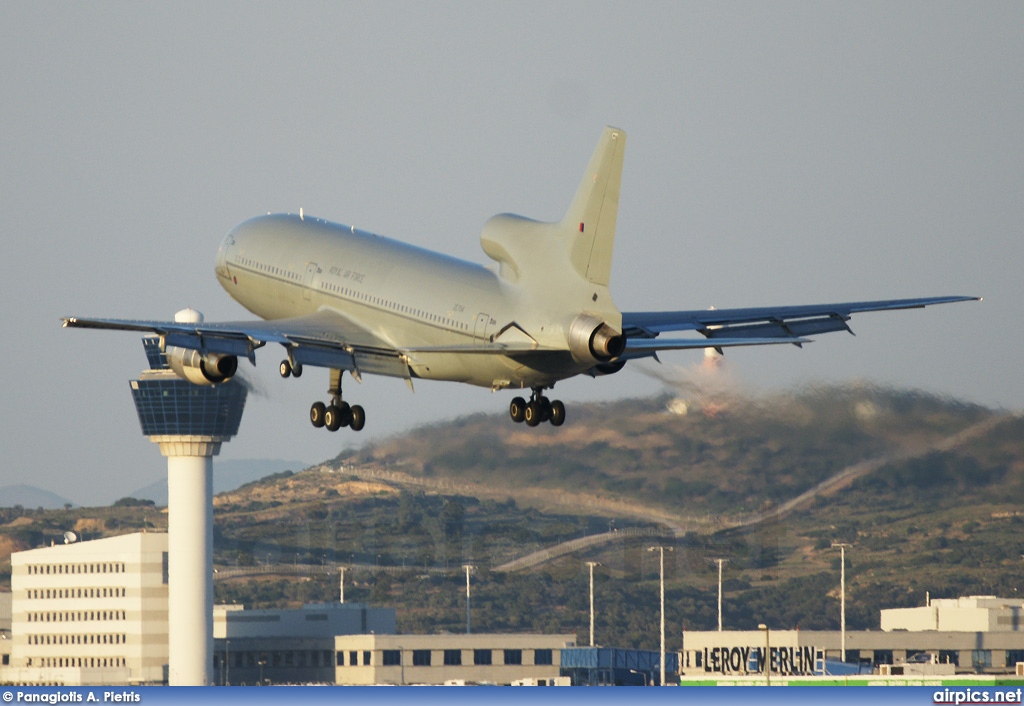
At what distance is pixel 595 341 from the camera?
2041 inches

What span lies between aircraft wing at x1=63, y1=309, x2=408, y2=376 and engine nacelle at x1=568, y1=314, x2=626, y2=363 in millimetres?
8461

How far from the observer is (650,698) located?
185 ft

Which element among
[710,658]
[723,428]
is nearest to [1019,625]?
A: [710,658]

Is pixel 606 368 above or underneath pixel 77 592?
above

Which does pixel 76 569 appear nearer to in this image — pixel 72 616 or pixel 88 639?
pixel 72 616

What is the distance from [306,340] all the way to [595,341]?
11023 millimetres

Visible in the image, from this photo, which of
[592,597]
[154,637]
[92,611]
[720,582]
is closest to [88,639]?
[92,611]

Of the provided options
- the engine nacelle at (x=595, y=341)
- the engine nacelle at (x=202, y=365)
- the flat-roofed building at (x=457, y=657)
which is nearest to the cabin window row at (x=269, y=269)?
the engine nacelle at (x=202, y=365)

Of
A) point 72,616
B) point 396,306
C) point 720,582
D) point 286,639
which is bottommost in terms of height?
point 286,639

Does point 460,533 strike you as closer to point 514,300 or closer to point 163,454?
point 163,454

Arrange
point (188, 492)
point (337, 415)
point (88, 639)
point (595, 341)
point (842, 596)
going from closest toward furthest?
point (595, 341) < point (337, 415) < point (842, 596) < point (188, 492) < point (88, 639)

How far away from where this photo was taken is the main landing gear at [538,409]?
57781 millimetres

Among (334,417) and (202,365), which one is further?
(334,417)

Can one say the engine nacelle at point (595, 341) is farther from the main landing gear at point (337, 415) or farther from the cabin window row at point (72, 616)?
the cabin window row at point (72, 616)
